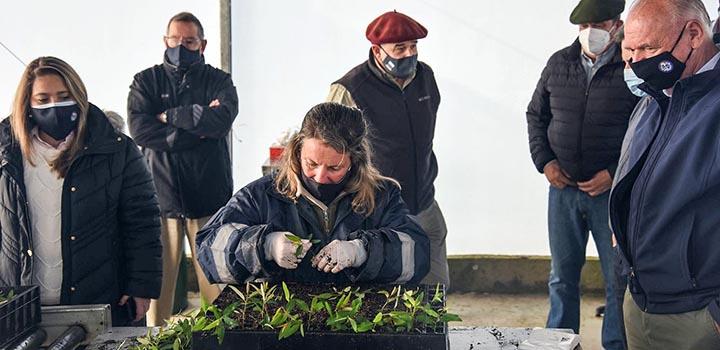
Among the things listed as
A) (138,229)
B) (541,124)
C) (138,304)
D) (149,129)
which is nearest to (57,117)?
(138,229)

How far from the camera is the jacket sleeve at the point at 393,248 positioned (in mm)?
2713

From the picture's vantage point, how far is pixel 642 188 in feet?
9.16

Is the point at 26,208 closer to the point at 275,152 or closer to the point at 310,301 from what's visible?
the point at 310,301

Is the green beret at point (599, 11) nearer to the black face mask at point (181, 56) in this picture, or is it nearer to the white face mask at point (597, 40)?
the white face mask at point (597, 40)

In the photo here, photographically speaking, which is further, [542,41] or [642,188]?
[542,41]

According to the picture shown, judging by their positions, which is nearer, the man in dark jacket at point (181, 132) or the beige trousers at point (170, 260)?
the man in dark jacket at point (181, 132)

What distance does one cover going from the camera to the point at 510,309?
18.3 feet

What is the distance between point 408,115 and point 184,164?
4.13ft

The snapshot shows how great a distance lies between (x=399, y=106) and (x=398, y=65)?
0.64 ft

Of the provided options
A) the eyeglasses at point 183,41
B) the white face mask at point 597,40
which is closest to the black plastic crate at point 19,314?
the eyeglasses at point 183,41

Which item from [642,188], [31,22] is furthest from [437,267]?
[31,22]

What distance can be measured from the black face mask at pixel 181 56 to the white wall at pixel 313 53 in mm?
479

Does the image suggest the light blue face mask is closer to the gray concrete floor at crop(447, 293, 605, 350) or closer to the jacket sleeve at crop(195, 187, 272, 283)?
the jacket sleeve at crop(195, 187, 272, 283)

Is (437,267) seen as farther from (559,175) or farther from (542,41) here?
(542,41)
